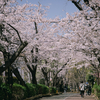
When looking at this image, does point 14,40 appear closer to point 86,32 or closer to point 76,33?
point 76,33

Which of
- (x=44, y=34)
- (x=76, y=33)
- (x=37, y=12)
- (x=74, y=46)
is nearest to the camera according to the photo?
(x=76, y=33)

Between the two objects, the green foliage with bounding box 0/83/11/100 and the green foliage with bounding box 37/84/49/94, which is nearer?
the green foliage with bounding box 0/83/11/100

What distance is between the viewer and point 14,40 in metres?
16.4

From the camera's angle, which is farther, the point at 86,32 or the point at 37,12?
the point at 37,12

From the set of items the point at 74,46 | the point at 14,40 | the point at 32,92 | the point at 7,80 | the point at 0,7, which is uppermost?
the point at 0,7

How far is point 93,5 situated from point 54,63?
23.6 meters

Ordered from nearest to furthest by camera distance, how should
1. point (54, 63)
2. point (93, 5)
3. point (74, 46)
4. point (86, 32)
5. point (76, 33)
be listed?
point (93, 5)
point (86, 32)
point (76, 33)
point (74, 46)
point (54, 63)

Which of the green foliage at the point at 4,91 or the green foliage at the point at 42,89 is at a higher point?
the green foliage at the point at 4,91

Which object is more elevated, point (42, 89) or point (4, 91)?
point (4, 91)

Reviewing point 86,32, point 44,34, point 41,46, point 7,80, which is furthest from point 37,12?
point 7,80

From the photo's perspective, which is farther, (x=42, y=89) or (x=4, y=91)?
(x=42, y=89)

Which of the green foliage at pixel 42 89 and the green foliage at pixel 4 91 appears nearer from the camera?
the green foliage at pixel 4 91

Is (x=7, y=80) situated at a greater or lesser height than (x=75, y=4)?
lesser

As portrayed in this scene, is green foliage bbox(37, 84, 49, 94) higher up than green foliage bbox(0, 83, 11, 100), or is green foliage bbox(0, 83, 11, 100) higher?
green foliage bbox(0, 83, 11, 100)
